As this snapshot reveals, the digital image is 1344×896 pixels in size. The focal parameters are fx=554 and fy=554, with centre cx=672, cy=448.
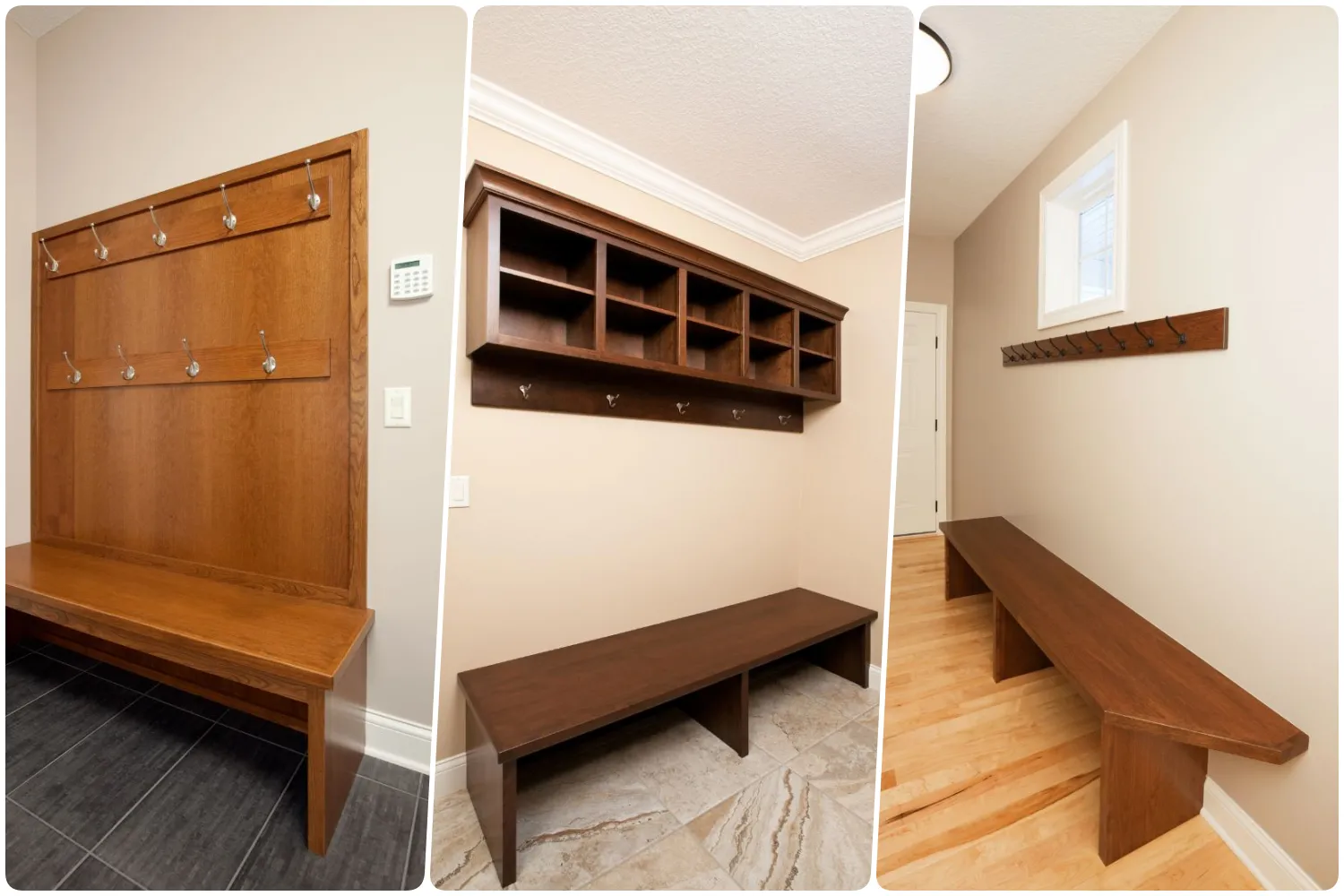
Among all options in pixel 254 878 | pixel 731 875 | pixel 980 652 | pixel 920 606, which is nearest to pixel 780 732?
pixel 731 875

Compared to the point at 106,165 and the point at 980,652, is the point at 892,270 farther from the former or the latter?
the point at 106,165

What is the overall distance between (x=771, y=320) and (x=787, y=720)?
1411 mm

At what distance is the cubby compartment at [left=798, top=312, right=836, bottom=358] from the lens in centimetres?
216

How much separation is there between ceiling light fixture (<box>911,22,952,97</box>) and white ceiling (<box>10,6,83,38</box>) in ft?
10.4

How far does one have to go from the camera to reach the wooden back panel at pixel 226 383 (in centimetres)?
163

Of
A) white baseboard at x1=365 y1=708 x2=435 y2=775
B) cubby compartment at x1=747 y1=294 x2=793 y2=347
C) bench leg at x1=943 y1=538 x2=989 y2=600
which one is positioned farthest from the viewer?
bench leg at x1=943 y1=538 x2=989 y2=600

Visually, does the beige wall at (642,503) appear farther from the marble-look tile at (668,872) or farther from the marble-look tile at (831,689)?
the marble-look tile at (668,872)

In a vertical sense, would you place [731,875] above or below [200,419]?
below

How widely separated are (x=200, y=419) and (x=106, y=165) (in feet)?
3.70

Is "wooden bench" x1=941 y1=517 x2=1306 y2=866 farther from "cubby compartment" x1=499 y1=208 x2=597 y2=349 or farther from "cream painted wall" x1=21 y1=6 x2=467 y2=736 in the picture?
"cream painted wall" x1=21 y1=6 x2=467 y2=736

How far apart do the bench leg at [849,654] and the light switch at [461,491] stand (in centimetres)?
125

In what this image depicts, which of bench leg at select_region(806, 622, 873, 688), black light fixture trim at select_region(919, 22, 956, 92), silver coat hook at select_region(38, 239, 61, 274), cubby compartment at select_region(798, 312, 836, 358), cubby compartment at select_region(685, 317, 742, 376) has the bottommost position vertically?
bench leg at select_region(806, 622, 873, 688)

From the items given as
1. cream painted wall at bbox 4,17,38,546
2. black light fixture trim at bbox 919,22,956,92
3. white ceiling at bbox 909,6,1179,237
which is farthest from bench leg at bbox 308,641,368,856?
black light fixture trim at bbox 919,22,956,92

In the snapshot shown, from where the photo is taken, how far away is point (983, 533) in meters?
2.43
